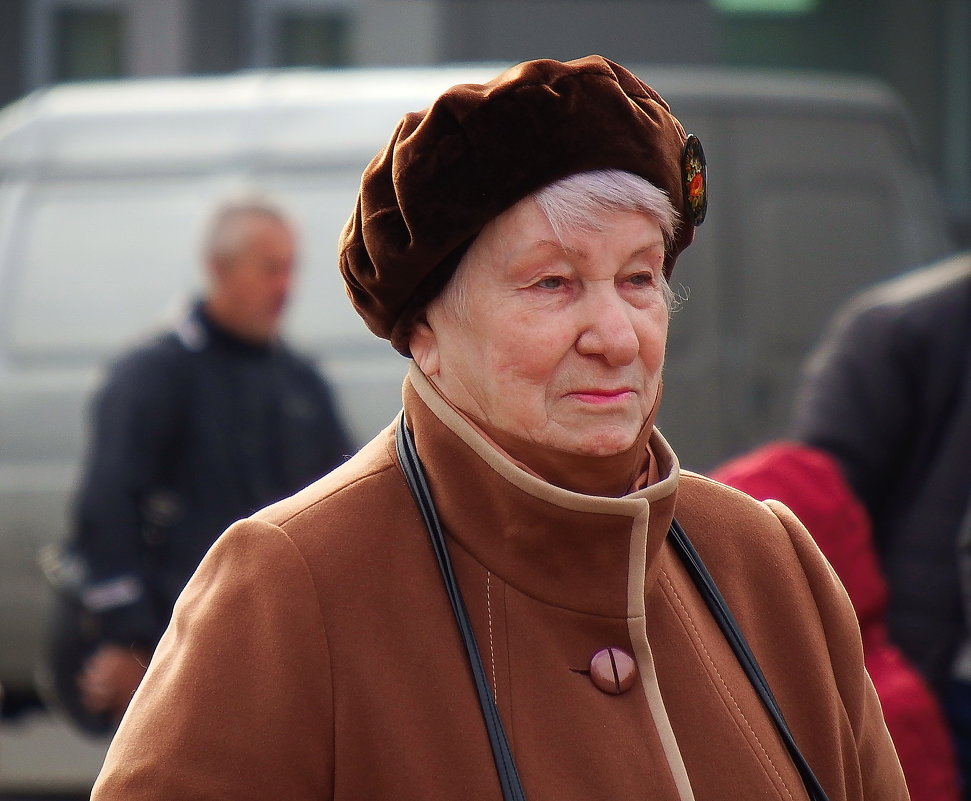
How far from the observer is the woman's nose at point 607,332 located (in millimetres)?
1699

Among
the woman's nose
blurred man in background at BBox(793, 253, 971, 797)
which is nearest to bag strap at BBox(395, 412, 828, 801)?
the woman's nose

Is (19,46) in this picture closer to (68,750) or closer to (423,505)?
(68,750)

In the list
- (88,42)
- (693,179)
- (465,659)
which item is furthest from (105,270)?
(88,42)

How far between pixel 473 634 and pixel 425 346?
1.16 ft

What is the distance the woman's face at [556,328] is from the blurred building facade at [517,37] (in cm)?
782

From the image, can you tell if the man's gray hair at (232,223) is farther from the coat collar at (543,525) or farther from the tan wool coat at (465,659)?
the coat collar at (543,525)

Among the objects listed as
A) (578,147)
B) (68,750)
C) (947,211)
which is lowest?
(68,750)

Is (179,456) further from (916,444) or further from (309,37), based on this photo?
(309,37)

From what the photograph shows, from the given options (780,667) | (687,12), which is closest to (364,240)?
(780,667)

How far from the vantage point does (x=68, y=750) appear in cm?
603

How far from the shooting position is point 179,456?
4.21 m

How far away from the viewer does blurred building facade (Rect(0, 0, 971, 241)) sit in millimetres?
9500

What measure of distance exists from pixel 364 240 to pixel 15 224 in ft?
14.7

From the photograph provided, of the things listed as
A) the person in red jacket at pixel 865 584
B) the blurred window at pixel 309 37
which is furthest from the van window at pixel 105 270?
the blurred window at pixel 309 37
